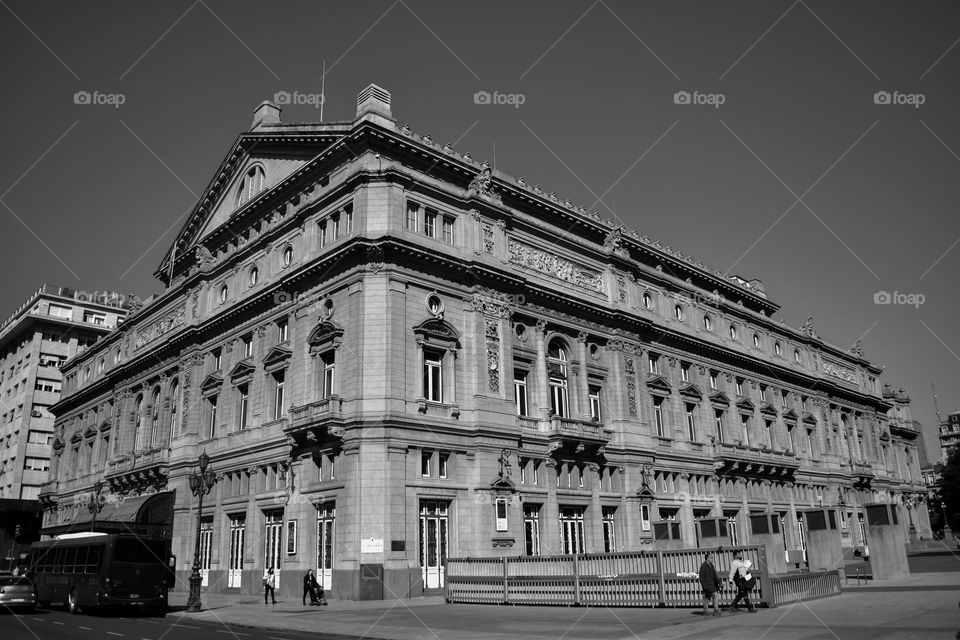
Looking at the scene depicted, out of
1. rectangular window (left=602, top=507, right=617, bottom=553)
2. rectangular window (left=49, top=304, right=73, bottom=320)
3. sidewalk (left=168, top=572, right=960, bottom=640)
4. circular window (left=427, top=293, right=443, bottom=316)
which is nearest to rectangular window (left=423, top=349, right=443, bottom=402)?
circular window (left=427, top=293, right=443, bottom=316)

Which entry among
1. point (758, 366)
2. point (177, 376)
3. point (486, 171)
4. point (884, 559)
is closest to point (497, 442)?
point (486, 171)

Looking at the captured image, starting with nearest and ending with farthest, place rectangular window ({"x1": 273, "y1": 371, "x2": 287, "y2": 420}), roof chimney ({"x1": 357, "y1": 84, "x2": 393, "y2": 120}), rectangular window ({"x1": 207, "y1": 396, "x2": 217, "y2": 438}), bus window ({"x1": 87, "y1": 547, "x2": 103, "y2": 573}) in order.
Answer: bus window ({"x1": 87, "y1": 547, "x2": 103, "y2": 573})
roof chimney ({"x1": 357, "y1": 84, "x2": 393, "y2": 120})
rectangular window ({"x1": 273, "y1": 371, "x2": 287, "y2": 420})
rectangular window ({"x1": 207, "y1": 396, "x2": 217, "y2": 438})

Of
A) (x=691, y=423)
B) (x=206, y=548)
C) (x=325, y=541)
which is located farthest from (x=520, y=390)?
(x=206, y=548)

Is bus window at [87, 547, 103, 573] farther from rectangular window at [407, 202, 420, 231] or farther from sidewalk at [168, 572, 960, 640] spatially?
rectangular window at [407, 202, 420, 231]

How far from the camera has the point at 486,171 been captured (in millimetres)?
41812

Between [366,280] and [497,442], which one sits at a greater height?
[366,280]

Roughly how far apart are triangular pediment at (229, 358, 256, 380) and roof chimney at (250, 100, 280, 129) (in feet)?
50.3

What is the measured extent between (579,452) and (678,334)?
15851mm

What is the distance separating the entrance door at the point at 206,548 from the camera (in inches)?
1702

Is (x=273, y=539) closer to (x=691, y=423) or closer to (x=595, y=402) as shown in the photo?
(x=595, y=402)

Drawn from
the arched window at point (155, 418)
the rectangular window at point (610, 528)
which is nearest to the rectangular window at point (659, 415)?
the rectangular window at point (610, 528)

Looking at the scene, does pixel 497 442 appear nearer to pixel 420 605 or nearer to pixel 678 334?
pixel 420 605

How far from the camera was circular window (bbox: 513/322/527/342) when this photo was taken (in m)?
42.5

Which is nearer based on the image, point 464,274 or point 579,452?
point 464,274
